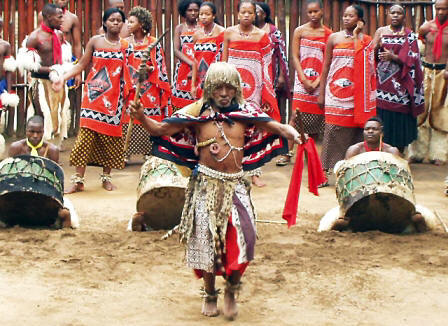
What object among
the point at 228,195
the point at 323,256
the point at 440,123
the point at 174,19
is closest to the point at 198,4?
the point at 174,19

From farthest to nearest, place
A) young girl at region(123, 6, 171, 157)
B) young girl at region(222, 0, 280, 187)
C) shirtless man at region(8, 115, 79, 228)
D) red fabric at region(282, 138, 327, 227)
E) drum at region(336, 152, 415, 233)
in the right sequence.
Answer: young girl at region(123, 6, 171, 157) → young girl at region(222, 0, 280, 187) → shirtless man at region(8, 115, 79, 228) → drum at region(336, 152, 415, 233) → red fabric at region(282, 138, 327, 227)

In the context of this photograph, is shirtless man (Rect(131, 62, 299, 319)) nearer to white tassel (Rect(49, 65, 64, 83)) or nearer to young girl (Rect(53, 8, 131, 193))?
young girl (Rect(53, 8, 131, 193))

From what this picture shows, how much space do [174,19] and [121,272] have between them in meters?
6.69

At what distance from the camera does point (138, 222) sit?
802cm

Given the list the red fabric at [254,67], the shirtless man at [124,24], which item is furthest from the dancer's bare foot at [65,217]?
the shirtless man at [124,24]

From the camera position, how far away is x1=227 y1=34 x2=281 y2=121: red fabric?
33.1 ft

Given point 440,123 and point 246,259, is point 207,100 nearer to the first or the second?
point 246,259

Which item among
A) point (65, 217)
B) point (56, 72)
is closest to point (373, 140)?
point (65, 217)

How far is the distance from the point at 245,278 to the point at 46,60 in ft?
18.3

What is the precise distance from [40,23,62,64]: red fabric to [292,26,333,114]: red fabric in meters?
2.93

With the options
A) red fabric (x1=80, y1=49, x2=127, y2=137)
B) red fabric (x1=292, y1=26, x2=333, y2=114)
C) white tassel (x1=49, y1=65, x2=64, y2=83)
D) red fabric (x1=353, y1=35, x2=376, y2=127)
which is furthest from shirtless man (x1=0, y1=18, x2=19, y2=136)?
red fabric (x1=353, y1=35, x2=376, y2=127)

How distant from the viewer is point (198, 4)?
11.3 metres

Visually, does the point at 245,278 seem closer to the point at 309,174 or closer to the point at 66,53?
the point at 309,174

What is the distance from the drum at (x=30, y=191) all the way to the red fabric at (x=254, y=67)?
279 cm
